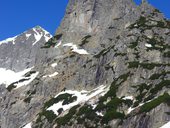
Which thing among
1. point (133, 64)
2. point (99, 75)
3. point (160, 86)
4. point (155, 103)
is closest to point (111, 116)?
point (160, 86)

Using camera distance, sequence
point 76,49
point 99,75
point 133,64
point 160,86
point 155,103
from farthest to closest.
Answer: point 76,49
point 99,75
point 133,64
point 160,86
point 155,103

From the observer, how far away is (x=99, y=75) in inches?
5133

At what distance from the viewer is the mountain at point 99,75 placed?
9312cm

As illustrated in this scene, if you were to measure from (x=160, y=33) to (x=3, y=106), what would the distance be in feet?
196

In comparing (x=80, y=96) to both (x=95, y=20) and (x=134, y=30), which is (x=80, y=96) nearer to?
(x=134, y=30)

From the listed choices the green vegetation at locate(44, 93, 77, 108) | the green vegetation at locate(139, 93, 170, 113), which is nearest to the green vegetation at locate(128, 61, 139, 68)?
the green vegetation at locate(44, 93, 77, 108)

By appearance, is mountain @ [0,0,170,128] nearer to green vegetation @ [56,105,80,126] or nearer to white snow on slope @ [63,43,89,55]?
green vegetation @ [56,105,80,126]

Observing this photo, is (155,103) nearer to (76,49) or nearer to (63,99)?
(63,99)

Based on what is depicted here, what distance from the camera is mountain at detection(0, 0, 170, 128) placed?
9312 cm

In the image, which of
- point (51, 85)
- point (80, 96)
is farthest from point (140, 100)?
point (51, 85)

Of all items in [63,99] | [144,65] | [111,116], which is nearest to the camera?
[111,116]

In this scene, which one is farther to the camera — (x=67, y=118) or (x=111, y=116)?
(x=67, y=118)

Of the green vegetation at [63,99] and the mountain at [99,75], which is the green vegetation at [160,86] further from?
the green vegetation at [63,99]

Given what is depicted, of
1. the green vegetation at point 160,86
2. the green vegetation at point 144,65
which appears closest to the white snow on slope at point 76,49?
the green vegetation at point 144,65
